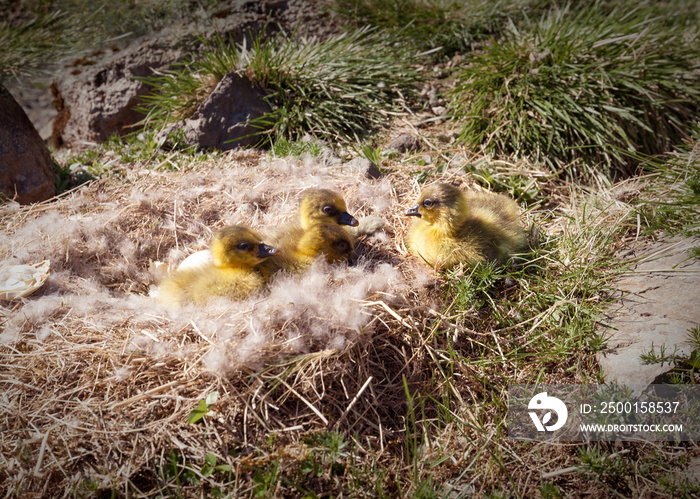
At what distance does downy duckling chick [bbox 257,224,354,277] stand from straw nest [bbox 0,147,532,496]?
0.10 meters

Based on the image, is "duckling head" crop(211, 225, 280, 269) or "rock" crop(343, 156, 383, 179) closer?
"duckling head" crop(211, 225, 280, 269)

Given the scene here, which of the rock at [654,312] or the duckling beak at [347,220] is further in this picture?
the duckling beak at [347,220]

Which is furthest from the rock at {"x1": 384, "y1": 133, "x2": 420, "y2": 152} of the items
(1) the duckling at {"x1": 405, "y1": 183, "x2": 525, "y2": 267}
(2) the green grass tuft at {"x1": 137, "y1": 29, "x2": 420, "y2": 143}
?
(1) the duckling at {"x1": 405, "y1": 183, "x2": 525, "y2": 267}

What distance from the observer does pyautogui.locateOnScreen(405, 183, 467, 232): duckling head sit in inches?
96.8

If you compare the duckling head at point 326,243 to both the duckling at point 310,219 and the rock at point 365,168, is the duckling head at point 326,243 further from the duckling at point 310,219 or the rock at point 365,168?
the rock at point 365,168

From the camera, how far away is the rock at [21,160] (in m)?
3.35

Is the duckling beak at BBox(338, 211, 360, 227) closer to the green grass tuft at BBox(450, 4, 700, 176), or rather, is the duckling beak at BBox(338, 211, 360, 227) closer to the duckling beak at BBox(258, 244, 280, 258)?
the duckling beak at BBox(258, 244, 280, 258)

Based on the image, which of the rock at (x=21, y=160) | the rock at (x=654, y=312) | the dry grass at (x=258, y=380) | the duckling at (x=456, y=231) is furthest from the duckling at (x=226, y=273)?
the rock at (x=21, y=160)

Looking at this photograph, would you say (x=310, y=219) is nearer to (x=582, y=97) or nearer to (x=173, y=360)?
(x=173, y=360)

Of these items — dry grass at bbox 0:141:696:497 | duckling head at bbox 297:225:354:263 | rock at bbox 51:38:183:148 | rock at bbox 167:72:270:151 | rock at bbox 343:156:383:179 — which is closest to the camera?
dry grass at bbox 0:141:696:497

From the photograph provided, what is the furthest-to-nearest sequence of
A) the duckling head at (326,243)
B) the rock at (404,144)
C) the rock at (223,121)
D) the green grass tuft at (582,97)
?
1. the rock at (223,121)
2. the rock at (404,144)
3. the green grass tuft at (582,97)
4. the duckling head at (326,243)

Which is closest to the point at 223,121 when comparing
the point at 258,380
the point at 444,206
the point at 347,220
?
the point at 347,220

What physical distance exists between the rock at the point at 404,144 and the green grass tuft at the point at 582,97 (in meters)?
0.43

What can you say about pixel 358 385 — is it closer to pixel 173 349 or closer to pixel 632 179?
pixel 173 349
